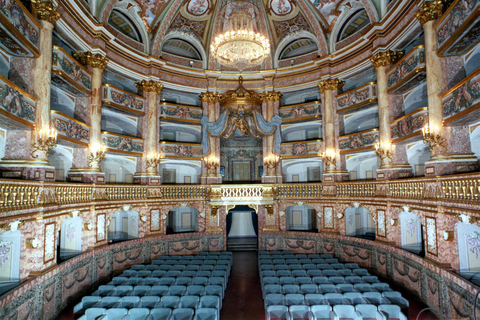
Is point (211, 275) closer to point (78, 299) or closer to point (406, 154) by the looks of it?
point (78, 299)

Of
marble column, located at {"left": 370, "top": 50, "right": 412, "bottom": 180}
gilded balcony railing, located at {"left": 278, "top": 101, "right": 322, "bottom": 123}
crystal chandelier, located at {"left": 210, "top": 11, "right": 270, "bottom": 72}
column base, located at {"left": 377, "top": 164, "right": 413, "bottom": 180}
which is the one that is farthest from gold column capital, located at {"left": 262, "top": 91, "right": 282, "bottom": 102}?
column base, located at {"left": 377, "top": 164, "right": 413, "bottom": 180}

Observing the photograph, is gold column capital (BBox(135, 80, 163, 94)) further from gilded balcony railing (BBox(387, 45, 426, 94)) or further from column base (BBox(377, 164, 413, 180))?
column base (BBox(377, 164, 413, 180))

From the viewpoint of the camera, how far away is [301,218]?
20.9 meters

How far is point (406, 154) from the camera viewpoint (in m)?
14.3

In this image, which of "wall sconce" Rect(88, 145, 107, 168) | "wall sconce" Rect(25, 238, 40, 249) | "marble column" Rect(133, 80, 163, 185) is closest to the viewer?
"wall sconce" Rect(25, 238, 40, 249)

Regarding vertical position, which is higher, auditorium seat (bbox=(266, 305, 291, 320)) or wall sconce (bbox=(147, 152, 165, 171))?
wall sconce (bbox=(147, 152, 165, 171))

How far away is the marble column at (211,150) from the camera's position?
19.2 metres

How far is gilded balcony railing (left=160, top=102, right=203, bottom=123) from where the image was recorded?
62.2ft

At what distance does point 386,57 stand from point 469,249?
381 inches

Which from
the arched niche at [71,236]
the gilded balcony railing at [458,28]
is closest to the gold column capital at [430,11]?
the gilded balcony railing at [458,28]

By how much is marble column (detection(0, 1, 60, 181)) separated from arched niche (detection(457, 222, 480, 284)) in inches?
562

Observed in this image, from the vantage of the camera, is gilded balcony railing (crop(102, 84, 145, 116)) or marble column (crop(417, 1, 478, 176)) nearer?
marble column (crop(417, 1, 478, 176))

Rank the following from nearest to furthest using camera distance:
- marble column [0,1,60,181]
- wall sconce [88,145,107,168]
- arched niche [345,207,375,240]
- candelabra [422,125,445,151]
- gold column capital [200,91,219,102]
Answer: marble column [0,1,60,181] < candelabra [422,125,445,151] < wall sconce [88,145,107,168] < arched niche [345,207,375,240] < gold column capital [200,91,219,102]

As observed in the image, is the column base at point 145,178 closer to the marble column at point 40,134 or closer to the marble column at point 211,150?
the marble column at point 211,150
